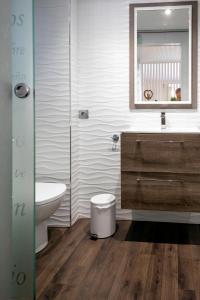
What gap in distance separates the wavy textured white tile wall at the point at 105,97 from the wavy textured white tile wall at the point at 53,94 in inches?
10.3

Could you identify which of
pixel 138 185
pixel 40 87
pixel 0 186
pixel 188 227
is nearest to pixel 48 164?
pixel 40 87

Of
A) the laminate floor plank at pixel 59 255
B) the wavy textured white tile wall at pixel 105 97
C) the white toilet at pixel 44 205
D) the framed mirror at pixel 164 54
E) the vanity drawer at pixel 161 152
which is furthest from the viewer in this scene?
the wavy textured white tile wall at pixel 105 97

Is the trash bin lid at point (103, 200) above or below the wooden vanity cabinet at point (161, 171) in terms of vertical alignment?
below

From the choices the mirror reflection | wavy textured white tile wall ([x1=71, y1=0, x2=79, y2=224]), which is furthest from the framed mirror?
wavy textured white tile wall ([x1=71, y1=0, x2=79, y2=224])

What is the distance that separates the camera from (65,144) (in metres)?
3.10

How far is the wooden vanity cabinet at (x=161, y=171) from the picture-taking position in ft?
8.52

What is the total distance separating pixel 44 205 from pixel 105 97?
136 cm

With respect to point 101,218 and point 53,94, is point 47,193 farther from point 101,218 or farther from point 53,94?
point 53,94

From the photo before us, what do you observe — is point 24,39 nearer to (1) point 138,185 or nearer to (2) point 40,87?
(1) point 138,185

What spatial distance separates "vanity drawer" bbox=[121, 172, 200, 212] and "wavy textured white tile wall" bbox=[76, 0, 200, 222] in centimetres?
59

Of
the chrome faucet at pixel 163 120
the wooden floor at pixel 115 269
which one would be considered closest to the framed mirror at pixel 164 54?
the chrome faucet at pixel 163 120

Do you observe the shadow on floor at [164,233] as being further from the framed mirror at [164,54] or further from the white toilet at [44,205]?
the framed mirror at [164,54]

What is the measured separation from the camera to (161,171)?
265cm

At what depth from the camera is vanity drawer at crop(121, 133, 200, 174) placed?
259cm
